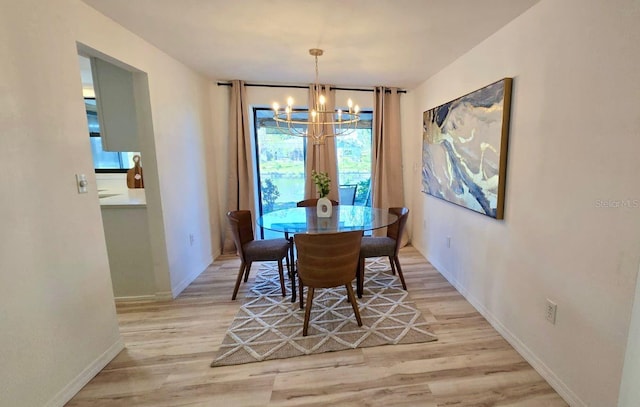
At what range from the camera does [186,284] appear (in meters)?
Result: 2.92

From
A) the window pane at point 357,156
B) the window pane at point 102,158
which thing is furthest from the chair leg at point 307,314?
the window pane at point 102,158

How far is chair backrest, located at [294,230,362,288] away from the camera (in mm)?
1969

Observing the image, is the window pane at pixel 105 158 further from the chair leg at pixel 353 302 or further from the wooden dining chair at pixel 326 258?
the chair leg at pixel 353 302

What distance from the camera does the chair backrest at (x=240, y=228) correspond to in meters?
2.54

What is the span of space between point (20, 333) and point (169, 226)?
1.37m

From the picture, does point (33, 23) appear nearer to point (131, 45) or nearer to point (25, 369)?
point (131, 45)

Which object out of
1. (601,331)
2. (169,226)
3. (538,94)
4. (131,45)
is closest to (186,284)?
(169,226)

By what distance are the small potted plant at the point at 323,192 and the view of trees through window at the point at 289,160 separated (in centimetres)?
124

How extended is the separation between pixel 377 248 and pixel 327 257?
0.87m

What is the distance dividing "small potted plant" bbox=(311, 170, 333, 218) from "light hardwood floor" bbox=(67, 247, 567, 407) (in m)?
1.32

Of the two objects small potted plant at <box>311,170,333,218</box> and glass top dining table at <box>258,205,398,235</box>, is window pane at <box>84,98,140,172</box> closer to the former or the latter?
glass top dining table at <box>258,205,398,235</box>

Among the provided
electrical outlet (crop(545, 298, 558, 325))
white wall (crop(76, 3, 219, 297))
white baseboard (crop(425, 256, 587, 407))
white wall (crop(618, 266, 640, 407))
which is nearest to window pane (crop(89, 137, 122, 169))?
white wall (crop(76, 3, 219, 297))

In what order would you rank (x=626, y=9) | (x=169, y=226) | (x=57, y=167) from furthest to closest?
(x=169, y=226) < (x=57, y=167) < (x=626, y=9)

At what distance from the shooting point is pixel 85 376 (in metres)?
1.67
